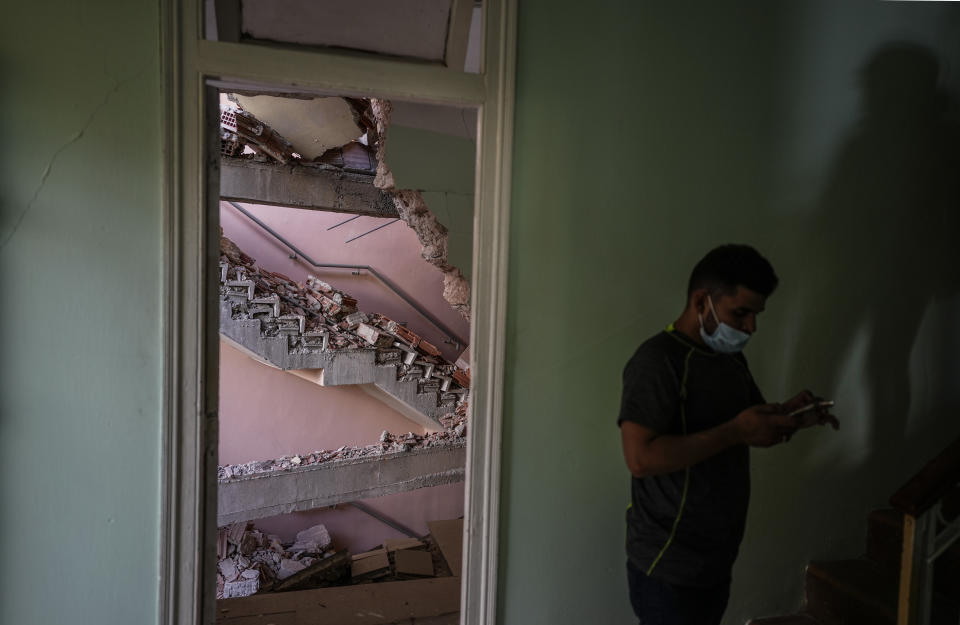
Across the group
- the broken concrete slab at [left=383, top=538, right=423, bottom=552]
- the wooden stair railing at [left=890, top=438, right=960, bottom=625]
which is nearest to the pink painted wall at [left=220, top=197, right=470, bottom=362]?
the broken concrete slab at [left=383, top=538, right=423, bottom=552]

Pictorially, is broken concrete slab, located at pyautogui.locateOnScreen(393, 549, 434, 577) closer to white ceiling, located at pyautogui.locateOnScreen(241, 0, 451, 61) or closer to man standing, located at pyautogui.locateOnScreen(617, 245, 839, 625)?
man standing, located at pyautogui.locateOnScreen(617, 245, 839, 625)

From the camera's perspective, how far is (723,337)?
146cm

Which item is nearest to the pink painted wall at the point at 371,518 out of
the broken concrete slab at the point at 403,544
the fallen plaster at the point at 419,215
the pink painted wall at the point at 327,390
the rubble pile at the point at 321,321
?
the pink painted wall at the point at 327,390

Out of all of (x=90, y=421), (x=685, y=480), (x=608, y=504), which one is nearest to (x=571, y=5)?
(x=685, y=480)

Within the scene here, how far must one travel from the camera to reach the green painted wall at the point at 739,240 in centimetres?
202

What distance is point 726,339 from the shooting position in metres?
1.46

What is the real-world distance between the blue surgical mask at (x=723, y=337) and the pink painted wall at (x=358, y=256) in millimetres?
8010

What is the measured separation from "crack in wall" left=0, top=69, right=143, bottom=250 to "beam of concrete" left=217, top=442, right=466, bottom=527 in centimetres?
504

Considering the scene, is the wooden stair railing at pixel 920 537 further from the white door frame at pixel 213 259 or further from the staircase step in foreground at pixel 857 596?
the white door frame at pixel 213 259

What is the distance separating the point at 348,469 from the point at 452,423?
153 cm

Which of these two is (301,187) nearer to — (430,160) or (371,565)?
(371,565)

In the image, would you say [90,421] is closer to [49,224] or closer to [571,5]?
[49,224]

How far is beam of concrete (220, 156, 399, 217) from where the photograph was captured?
6820 mm

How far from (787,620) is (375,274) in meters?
7.81
